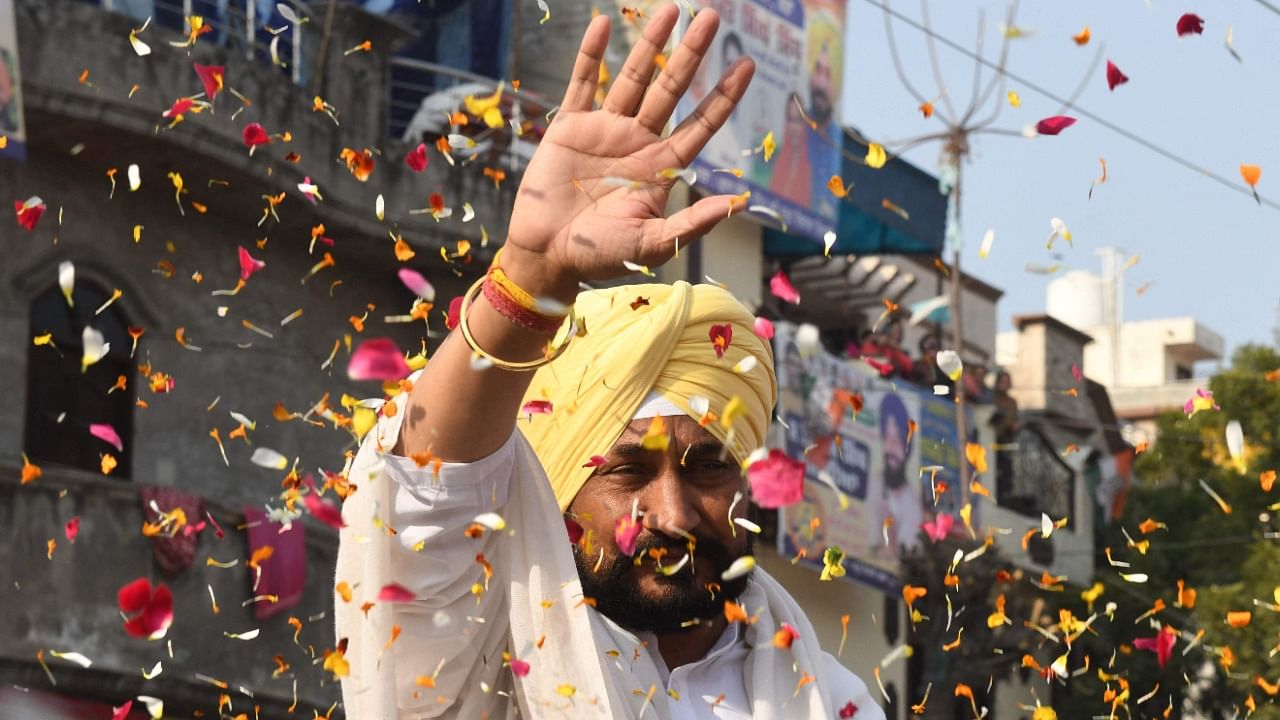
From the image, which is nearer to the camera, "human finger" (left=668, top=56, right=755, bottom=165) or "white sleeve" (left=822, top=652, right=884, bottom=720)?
"human finger" (left=668, top=56, right=755, bottom=165)

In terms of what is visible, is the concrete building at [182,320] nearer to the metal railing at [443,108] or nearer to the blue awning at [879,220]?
the metal railing at [443,108]

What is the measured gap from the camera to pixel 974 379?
29.7 meters

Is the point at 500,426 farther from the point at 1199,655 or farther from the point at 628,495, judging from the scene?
the point at 1199,655

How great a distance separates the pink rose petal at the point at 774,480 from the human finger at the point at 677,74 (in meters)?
0.67

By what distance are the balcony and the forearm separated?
31.4 ft

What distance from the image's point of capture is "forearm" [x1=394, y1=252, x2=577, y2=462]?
15.2 ft

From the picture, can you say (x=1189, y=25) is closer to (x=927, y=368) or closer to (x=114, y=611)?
(x=114, y=611)

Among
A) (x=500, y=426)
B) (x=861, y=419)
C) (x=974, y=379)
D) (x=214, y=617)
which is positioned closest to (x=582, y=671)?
(x=500, y=426)

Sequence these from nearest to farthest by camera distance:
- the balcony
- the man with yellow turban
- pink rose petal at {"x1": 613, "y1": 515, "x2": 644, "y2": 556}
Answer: the man with yellow turban < pink rose petal at {"x1": 613, "y1": 515, "x2": 644, "y2": 556} < the balcony

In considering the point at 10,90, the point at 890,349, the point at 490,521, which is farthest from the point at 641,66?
the point at 890,349

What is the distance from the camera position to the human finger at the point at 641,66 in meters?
4.61

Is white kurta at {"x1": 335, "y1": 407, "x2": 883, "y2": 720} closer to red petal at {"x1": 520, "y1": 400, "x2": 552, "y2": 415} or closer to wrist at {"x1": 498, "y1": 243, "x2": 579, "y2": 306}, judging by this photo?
wrist at {"x1": 498, "y1": 243, "x2": 579, "y2": 306}

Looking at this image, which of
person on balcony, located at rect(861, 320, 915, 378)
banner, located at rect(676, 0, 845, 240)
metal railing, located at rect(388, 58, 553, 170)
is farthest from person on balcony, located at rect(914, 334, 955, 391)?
metal railing, located at rect(388, 58, 553, 170)

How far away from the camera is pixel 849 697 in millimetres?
5551
